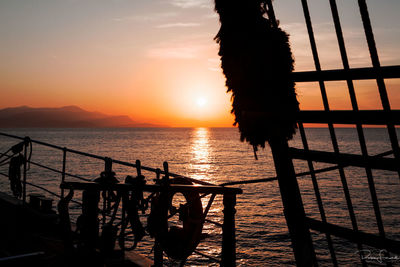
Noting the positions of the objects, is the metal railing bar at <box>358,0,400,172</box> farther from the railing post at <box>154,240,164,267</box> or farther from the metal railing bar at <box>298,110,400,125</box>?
the railing post at <box>154,240,164,267</box>

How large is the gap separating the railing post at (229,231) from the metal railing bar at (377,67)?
1.92m

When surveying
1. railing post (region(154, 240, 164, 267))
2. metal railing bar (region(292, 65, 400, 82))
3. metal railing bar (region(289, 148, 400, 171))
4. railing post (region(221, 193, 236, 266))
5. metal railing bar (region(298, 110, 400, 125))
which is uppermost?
metal railing bar (region(292, 65, 400, 82))

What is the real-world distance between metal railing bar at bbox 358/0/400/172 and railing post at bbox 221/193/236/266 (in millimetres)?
1920

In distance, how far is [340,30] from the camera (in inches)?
127

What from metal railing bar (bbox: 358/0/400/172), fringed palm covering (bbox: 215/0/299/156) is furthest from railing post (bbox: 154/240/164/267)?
metal railing bar (bbox: 358/0/400/172)

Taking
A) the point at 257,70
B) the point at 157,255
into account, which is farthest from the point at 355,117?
the point at 157,255

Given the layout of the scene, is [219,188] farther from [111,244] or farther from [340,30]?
[340,30]

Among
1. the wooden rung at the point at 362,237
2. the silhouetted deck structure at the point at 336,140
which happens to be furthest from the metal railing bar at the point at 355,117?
the wooden rung at the point at 362,237

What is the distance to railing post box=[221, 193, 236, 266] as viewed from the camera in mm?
3941

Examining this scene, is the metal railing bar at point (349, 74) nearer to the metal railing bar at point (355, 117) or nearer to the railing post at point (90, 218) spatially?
the metal railing bar at point (355, 117)

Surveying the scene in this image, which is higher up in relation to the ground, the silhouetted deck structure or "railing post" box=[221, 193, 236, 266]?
the silhouetted deck structure

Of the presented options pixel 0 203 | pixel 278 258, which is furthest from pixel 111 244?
pixel 278 258

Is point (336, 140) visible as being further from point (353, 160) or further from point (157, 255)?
point (157, 255)

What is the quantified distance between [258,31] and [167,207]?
8.38 ft
